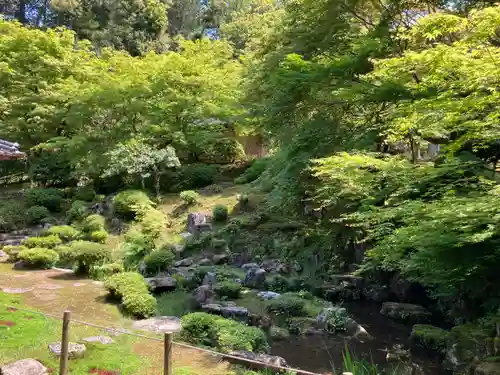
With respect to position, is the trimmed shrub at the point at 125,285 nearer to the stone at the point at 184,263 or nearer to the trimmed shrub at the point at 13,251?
the stone at the point at 184,263

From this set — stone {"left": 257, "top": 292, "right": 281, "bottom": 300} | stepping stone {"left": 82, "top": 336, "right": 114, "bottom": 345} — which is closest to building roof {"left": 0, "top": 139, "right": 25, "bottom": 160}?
stepping stone {"left": 82, "top": 336, "right": 114, "bottom": 345}

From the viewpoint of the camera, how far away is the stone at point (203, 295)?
9617mm

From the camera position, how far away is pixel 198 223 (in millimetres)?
15102

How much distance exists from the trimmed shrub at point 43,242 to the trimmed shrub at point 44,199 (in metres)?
4.95

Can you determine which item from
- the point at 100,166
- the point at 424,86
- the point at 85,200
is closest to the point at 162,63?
the point at 100,166

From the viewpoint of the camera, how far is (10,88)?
2062 cm

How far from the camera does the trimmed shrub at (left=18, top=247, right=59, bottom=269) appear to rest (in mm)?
12383

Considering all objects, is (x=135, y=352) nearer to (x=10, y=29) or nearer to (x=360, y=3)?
(x=360, y=3)

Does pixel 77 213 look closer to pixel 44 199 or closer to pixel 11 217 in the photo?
pixel 44 199

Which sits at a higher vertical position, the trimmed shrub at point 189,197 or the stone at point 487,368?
the trimmed shrub at point 189,197

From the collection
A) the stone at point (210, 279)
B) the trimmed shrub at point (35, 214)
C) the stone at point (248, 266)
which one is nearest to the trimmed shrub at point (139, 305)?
the stone at point (210, 279)

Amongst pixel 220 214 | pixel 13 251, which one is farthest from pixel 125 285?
pixel 220 214

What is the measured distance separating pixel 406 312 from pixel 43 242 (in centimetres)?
1055

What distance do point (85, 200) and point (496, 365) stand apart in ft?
55.3
